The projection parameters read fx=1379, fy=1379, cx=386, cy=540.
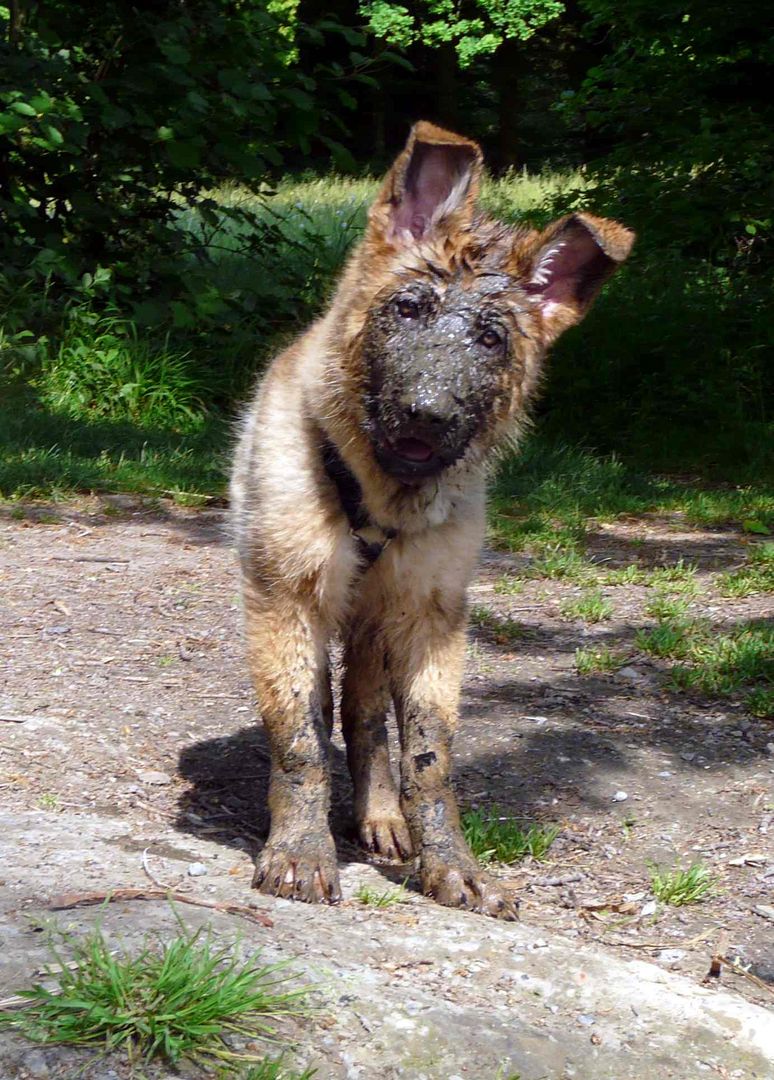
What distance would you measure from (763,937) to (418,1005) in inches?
52.6

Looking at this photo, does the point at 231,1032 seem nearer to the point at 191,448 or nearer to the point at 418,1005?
the point at 418,1005

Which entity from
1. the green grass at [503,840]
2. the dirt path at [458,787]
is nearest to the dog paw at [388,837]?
the dirt path at [458,787]

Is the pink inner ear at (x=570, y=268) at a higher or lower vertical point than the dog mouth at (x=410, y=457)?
higher

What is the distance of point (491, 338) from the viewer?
3.68 m

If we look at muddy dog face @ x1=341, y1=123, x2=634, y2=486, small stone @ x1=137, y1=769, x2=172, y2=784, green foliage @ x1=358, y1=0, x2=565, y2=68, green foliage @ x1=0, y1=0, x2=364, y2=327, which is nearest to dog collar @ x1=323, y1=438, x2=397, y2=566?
muddy dog face @ x1=341, y1=123, x2=634, y2=486

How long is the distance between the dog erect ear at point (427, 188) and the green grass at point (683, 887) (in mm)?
1974

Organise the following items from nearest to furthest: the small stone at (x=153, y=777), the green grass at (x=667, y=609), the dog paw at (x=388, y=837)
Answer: the dog paw at (x=388, y=837), the small stone at (x=153, y=777), the green grass at (x=667, y=609)

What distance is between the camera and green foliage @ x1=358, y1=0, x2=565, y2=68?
77.3ft

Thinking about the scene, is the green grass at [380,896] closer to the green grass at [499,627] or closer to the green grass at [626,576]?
the green grass at [499,627]

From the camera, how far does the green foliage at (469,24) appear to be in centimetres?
2356

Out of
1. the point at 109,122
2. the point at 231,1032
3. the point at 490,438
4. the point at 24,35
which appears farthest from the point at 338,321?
the point at 24,35

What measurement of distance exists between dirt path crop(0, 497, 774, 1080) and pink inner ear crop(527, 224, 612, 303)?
1.71 m

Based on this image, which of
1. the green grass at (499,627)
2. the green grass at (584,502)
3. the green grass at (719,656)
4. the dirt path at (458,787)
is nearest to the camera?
the dirt path at (458,787)

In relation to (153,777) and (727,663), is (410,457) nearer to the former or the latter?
(153,777)
